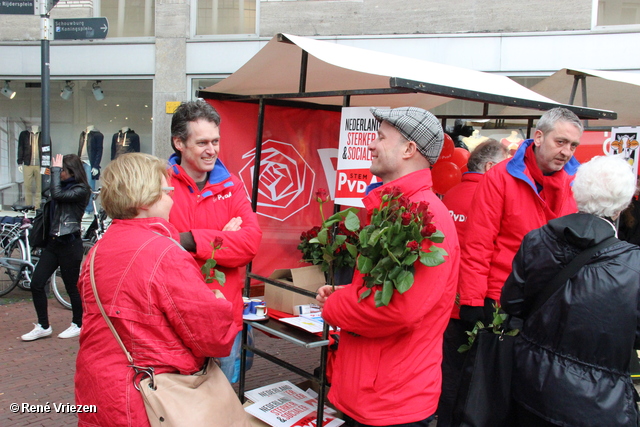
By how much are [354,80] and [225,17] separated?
783cm

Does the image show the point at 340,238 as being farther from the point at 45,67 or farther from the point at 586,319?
the point at 45,67

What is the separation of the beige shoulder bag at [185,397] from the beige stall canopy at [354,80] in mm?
1483

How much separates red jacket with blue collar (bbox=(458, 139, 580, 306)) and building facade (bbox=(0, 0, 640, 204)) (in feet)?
22.8

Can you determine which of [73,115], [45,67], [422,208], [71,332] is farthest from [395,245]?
[73,115]

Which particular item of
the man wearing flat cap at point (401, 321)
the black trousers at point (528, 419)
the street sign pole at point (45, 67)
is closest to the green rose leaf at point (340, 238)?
the man wearing flat cap at point (401, 321)

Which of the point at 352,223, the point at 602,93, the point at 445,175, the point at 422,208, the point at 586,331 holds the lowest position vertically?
the point at 586,331

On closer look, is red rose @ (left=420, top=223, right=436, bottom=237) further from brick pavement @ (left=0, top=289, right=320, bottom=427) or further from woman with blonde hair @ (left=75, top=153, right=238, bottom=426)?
brick pavement @ (left=0, top=289, right=320, bottom=427)

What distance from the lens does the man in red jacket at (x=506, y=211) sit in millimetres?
3154

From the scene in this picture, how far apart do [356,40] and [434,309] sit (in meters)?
8.56

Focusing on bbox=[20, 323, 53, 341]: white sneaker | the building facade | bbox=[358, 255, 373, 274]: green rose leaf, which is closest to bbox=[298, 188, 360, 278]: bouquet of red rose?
bbox=[358, 255, 373, 274]: green rose leaf

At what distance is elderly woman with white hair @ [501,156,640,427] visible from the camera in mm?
2113

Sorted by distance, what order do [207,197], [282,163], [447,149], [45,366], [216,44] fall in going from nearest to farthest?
1. [207,197]
2. [282,163]
3. [447,149]
4. [45,366]
5. [216,44]

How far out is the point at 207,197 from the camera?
3008 millimetres

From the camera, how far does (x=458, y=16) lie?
9.66 m
